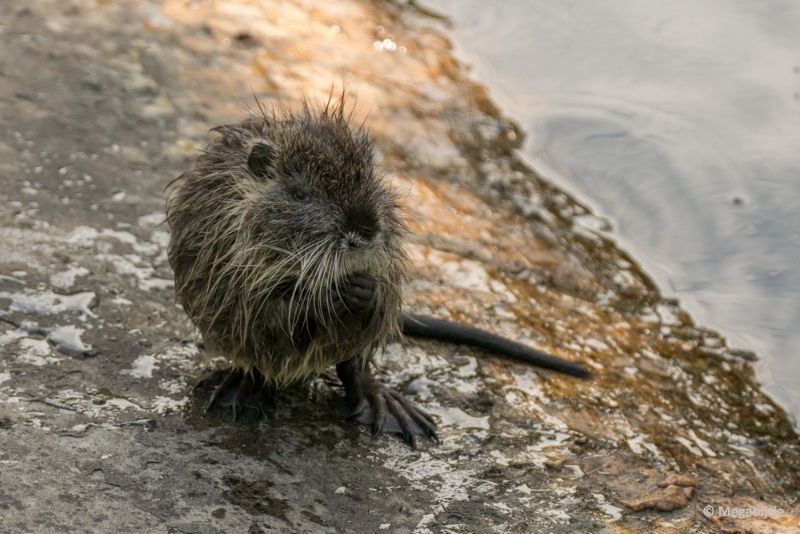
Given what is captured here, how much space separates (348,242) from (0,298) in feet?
4.71

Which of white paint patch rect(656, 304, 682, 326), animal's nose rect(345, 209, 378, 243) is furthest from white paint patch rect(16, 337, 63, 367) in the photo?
white paint patch rect(656, 304, 682, 326)

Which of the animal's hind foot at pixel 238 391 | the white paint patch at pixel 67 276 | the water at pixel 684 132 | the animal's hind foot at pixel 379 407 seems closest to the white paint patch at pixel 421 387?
the animal's hind foot at pixel 379 407

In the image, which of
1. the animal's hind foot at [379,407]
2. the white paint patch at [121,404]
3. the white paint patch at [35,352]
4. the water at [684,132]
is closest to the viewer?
the white paint patch at [121,404]

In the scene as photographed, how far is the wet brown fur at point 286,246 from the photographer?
2.56 meters

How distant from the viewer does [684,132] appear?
5230mm

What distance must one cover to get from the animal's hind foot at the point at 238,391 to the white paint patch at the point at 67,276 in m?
0.72

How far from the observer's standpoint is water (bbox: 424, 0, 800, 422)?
4.40 metres

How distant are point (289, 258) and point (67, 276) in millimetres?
1192

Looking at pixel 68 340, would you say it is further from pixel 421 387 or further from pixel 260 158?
pixel 421 387

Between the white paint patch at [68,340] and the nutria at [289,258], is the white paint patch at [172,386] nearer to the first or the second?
the nutria at [289,258]

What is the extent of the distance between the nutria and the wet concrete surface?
6.8 inches

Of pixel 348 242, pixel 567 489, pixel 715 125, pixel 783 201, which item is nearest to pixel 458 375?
pixel 567 489

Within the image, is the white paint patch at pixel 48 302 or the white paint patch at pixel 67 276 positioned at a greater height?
the white paint patch at pixel 67 276

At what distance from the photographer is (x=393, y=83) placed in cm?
572
